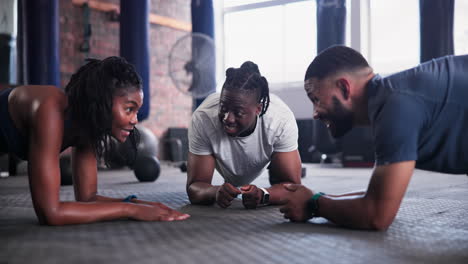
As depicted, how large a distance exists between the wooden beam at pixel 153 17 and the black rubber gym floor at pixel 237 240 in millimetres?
5096

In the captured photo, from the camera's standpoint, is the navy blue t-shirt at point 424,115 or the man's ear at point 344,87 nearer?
the navy blue t-shirt at point 424,115

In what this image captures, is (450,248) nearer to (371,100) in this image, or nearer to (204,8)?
(371,100)

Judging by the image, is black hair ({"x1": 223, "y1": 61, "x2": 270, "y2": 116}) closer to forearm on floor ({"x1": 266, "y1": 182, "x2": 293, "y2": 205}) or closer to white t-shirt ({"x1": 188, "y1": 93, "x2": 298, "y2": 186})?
white t-shirt ({"x1": 188, "y1": 93, "x2": 298, "y2": 186})


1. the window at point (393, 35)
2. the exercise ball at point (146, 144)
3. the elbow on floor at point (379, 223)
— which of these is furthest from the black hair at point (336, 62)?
the window at point (393, 35)

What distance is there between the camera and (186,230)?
5.58 ft

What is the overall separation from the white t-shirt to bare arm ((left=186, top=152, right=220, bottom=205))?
0.04 metres

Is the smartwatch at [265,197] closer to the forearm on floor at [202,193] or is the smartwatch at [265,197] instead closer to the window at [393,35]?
the forearm on floor at [202,193]

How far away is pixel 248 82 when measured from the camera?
2.22 metres

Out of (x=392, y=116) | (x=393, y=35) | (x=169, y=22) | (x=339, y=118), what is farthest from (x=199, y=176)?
(x=169, y=22)

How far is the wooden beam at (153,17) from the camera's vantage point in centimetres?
668

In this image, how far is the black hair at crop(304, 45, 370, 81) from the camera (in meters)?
1.59

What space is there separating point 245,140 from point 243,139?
0.5 inches

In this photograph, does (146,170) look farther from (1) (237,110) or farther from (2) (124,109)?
(2) (124,109)

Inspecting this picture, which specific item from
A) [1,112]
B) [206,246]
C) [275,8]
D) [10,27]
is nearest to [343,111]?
[206,246]
